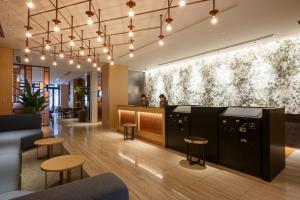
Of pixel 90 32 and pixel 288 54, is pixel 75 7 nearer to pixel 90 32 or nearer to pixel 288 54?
pixel 90 32

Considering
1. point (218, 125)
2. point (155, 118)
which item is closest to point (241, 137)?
point (218, 125)

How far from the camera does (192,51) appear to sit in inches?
270

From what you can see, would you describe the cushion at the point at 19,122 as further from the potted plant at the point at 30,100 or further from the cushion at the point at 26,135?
the potted plant at the point at 30,100

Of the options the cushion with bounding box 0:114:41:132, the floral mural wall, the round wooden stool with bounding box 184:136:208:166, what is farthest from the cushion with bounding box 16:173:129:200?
the floral mural wall

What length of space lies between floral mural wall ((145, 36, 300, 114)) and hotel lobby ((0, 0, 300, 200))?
35mm

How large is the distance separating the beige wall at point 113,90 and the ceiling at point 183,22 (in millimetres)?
3021

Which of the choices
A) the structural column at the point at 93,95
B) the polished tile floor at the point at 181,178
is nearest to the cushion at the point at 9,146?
the polished tile floor at the point at 181,178

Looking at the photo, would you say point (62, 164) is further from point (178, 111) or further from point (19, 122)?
point (19, 122)

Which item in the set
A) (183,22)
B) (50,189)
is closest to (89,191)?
(50,189)

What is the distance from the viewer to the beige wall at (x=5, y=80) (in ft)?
21.4

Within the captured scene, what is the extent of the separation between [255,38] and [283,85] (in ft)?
5.97

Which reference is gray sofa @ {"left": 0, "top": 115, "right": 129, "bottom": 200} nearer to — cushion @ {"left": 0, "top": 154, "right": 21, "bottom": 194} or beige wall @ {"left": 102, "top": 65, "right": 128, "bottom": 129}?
cushion @ {"left": 0, "top": 154, "right": 21, "bottom": 194}

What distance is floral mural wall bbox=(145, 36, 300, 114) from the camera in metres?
5.40

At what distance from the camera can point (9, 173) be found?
93.1 inches
